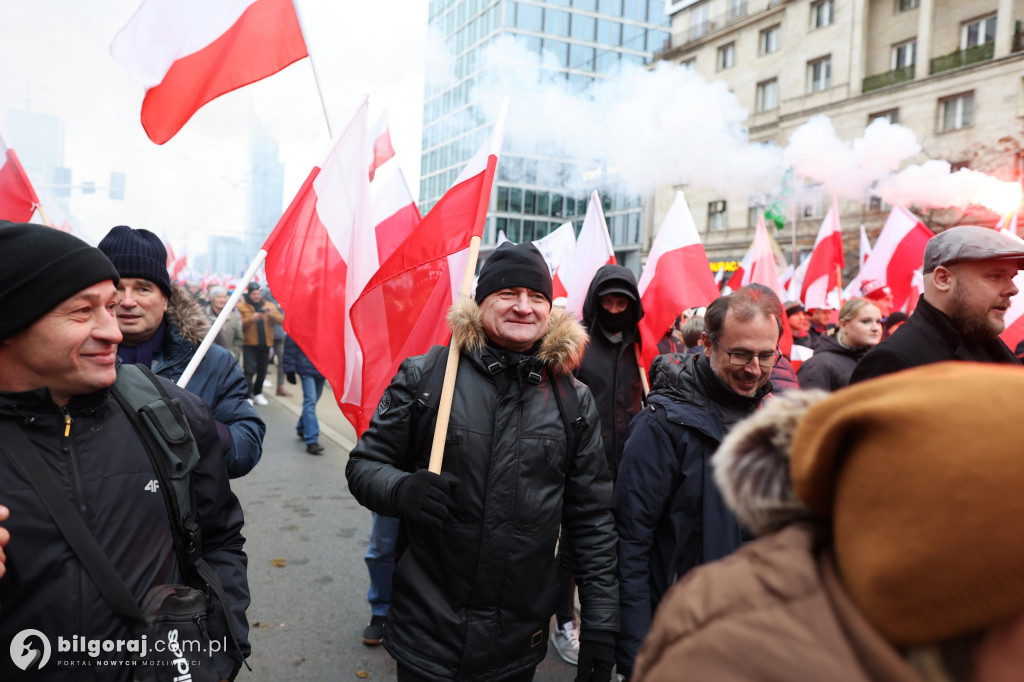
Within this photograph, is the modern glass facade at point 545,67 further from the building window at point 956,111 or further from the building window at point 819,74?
the building window at point 956,111

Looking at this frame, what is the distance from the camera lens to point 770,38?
2756 centimetres

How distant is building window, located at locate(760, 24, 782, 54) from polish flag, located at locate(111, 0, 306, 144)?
28027 millimetres

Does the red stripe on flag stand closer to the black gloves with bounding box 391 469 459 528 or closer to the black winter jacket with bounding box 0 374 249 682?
the black winter jacket with bounding box 0 374 249 682

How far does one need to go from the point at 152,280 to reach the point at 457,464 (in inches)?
63.4

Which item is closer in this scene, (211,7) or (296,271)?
(211,7)

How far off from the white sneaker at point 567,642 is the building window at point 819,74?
28.1m

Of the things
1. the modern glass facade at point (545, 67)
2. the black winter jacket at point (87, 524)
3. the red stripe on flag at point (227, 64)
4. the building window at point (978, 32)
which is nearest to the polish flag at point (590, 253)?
the red stripe on flag at point (227, 64)

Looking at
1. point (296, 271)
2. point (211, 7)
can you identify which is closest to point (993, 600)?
point (296, 271)

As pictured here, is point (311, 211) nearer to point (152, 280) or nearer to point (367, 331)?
point (367, 331)

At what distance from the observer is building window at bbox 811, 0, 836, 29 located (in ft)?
85.0

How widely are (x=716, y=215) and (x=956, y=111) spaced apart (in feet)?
33.6

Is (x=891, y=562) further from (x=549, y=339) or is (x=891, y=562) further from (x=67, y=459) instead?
(x=549, y=339)

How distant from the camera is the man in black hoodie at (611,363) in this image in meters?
4.15

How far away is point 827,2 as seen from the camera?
26.2 m
